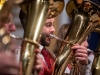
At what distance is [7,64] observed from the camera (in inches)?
21.9

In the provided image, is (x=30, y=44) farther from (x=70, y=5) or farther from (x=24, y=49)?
(x=70, y=5)

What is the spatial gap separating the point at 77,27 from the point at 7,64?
3.19ft

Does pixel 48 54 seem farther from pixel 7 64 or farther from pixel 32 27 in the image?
pixel 7 64

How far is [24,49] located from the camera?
42.2 inches

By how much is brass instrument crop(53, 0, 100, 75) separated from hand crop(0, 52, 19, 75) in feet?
2.57

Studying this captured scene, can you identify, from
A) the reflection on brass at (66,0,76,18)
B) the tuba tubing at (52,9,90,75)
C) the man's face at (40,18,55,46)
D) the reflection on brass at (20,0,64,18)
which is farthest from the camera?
the man's face at (40,18,55,46)

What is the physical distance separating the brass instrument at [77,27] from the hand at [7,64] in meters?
0.78

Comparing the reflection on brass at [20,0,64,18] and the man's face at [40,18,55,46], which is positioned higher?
the reflection on brass at [20,0,64,18]

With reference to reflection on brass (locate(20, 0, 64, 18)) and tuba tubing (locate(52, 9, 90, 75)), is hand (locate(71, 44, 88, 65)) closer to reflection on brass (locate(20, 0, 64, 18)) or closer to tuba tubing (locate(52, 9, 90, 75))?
tuba tubing (locate(52, 9, 90, 75))

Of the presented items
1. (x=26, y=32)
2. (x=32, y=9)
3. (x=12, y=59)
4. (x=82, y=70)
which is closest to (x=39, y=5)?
(x=32, y=9)

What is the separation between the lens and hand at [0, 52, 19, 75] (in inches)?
22.0

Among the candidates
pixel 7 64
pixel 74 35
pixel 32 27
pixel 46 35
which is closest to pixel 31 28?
pixel 32 27

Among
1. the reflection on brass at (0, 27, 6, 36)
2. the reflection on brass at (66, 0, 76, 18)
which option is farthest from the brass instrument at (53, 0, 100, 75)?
the reflection on brass at (0, 27, 6, 36)

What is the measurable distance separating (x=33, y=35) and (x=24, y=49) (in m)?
0.06
